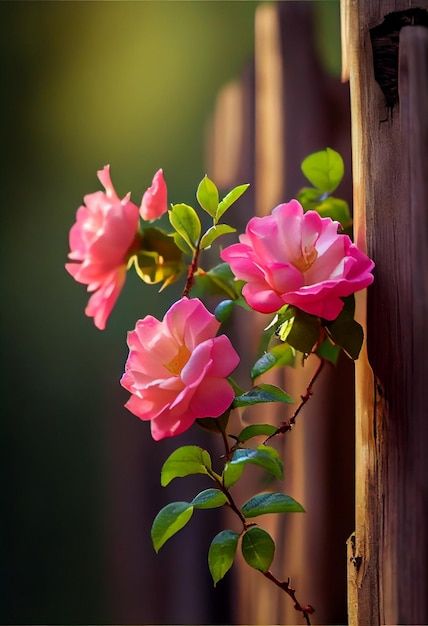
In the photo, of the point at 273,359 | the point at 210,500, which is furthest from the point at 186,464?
the point at 273,359

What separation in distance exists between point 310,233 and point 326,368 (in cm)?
51

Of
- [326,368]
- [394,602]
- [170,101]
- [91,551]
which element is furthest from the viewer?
[170,101]

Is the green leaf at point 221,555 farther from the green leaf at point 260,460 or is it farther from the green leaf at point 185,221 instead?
the green leaf at point 185,221

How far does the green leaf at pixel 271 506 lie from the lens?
72 centimetres

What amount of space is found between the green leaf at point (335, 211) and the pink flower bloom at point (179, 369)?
28cm

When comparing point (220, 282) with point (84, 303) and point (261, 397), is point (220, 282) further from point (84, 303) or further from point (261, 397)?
point (84, 303)

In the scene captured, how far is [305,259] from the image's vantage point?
724mm

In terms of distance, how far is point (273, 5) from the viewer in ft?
4.32

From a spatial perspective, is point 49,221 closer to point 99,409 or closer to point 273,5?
point 99,409

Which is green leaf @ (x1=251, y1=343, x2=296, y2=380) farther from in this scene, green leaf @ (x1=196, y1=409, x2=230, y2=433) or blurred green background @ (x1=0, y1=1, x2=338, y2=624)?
blurred green background @ (x1=0, y1=1, x2=338, y2=624)

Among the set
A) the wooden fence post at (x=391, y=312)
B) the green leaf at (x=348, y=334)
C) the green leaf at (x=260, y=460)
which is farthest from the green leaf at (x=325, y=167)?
the green leaf at (x=260, y=460)

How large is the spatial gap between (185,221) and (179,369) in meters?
0.18

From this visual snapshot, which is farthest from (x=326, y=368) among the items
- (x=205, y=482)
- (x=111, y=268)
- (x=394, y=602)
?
(x=394, y=602)

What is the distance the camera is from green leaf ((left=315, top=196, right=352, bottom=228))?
3.05 ft
